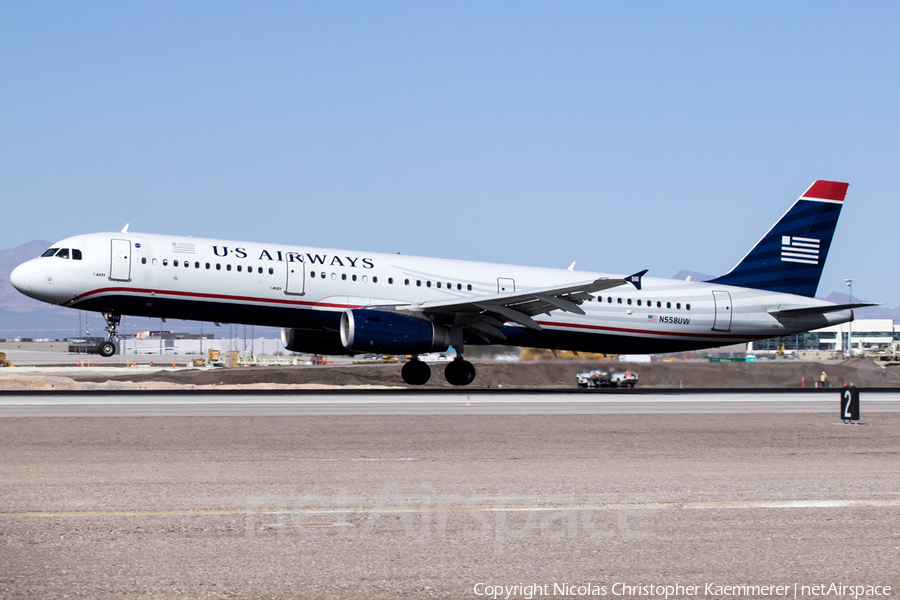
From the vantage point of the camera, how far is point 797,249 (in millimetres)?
34906

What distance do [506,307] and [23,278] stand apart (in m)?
15.2

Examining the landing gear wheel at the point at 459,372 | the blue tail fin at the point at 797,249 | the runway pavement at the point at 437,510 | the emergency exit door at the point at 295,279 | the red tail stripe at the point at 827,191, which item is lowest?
the runway pavement at the point at 437,510

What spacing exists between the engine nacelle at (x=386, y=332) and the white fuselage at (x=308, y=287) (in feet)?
5.42

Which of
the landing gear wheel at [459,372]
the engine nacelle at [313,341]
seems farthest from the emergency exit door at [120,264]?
the landing gear wheel at [459,372]

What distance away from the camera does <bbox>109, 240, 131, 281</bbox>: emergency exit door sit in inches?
1054

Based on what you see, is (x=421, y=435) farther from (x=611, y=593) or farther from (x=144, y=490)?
(x=611, y=593)

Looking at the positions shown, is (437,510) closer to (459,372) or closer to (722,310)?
(459,372)

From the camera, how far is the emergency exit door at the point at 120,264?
26.8 metres

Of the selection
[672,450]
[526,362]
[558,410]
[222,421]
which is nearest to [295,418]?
[222,421]

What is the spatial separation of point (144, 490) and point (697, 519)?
17.9 ft

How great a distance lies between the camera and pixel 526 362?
34781mm

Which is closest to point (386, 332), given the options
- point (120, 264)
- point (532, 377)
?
point (120, 264)

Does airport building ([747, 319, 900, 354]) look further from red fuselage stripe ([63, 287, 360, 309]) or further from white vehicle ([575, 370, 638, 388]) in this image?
red fuselage stripe ([63, 287, 360, 309])

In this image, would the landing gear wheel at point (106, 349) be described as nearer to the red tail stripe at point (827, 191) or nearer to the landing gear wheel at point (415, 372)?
the landing gear wheel at point (415, 372)
